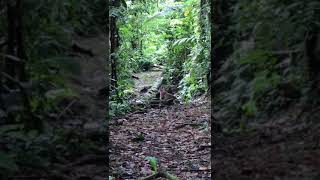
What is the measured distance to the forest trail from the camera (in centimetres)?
177

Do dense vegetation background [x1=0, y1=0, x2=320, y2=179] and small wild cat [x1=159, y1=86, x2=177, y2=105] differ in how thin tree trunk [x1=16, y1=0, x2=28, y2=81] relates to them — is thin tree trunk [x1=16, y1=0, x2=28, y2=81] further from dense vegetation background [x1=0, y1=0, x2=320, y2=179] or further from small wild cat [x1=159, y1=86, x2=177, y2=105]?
Result: small wild cat [x1=159, y1=86, x2=177, y2=105]

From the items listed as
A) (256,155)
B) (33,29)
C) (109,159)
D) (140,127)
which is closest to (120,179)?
(109,159)

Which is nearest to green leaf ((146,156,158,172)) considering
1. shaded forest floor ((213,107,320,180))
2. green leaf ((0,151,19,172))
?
shaded forest floor ((213,107,320,180))

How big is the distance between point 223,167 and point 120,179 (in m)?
0.38

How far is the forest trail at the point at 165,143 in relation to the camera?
177 cm

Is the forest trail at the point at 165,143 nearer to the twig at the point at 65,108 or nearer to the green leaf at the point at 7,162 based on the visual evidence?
the twig at the point at 65,108

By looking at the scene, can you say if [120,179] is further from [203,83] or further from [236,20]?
[236,20]

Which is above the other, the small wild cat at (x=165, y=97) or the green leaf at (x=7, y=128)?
the small wild cat at (x=165, y=97)

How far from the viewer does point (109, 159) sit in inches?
68.6

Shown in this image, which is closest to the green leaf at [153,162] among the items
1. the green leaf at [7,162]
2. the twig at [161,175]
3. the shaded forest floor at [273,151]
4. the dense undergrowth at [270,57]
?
the twig at [161,175]

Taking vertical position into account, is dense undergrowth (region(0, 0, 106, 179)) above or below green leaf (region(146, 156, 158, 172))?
above

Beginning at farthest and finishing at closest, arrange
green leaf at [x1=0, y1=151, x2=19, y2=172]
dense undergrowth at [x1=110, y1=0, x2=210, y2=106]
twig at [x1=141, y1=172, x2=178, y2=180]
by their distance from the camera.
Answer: dense undergrowth at [x1=110, y1=0, x2=210, y2=106]
twig at [x1=141, y1=172, x2=178, y2=180]
green leaf at [x1=0, y1=151, x2=19, y2=172]

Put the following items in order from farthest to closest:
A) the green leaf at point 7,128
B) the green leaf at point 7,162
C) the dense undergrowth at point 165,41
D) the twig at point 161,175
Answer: the dense undergrowth at point 165,41 → the twig at point 161,175 → the green leaf at point 7,128 → the green leaf at point 7,162

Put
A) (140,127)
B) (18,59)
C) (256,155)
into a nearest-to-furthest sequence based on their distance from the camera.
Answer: (18,59) < (256,155) < (140,127)
